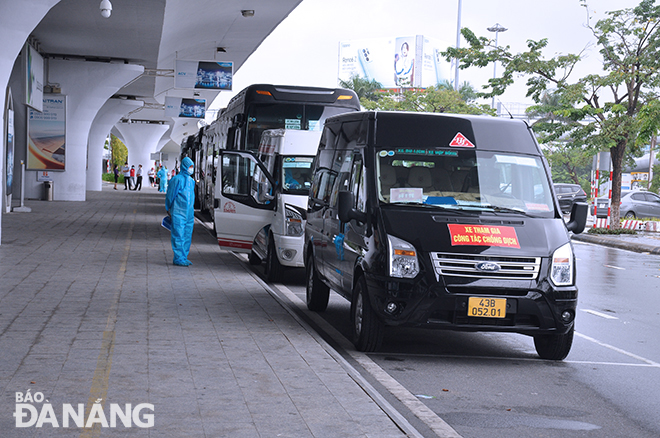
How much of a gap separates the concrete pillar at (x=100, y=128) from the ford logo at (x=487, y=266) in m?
39.6

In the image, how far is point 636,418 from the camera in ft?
19.0

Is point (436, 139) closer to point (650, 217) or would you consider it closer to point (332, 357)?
point (332, 357)

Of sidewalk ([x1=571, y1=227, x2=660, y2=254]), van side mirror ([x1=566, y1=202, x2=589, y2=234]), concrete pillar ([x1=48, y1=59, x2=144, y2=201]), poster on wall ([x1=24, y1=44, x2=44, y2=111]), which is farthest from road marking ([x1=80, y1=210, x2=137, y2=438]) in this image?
concrete pillar ([x1=48, y1=59, x2=144, y2=201])

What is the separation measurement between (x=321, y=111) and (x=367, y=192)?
332 inches

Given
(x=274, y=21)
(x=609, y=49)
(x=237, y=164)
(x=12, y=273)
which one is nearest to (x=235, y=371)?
(x=12, y=273)

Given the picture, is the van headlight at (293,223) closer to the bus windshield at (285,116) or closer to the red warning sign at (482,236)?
the bus windshield at (285,116)

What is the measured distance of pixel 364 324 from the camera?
7.41 metres

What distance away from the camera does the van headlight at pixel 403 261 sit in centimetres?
706

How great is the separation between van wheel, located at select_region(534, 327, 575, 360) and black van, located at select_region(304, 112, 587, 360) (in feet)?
0.04

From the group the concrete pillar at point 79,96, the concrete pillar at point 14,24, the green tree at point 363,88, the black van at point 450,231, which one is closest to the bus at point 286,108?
the concrete pillar at point 14,24

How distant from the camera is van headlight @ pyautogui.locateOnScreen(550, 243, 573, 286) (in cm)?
719

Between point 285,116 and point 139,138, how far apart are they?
181 feet

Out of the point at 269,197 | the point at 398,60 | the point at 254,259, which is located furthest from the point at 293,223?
the point at 398,60

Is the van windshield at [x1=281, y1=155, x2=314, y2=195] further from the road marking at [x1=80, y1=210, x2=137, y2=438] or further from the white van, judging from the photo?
the road marking at [x1=80, y1=210, x2=137, y2=438]
